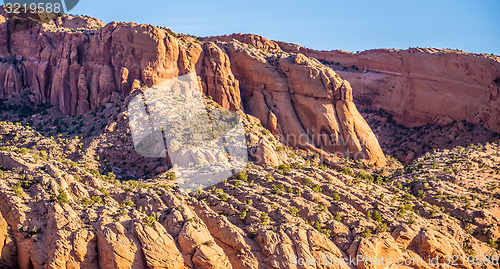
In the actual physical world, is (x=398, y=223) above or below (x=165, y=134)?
below

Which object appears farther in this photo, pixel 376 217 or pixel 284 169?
pixel 284 169

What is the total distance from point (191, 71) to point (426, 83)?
44.5 m

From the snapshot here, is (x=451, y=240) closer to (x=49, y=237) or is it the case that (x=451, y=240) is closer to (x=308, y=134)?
(x=308, y=134)

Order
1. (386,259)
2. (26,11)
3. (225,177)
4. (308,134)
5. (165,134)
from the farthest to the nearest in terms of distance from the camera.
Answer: (26,11)
(308,134)
(165,134)
(225,177)
(386,259)

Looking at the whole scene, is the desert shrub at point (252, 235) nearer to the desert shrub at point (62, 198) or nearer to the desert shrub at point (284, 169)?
the desert shrub at point (62, 198)

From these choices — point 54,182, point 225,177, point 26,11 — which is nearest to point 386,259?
point 225,177

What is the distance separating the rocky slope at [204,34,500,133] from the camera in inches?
3846

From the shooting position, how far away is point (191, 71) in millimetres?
75000

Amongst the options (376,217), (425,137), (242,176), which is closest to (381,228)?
(376,217)

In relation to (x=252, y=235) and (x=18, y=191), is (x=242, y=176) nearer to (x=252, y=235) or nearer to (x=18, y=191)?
(x=252, y=235)

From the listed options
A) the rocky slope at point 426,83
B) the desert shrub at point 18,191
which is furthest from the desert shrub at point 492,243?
the desert shrub at point 18,191

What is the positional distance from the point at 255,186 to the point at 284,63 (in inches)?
1083

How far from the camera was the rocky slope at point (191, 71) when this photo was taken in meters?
72.6

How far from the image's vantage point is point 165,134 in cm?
6631
